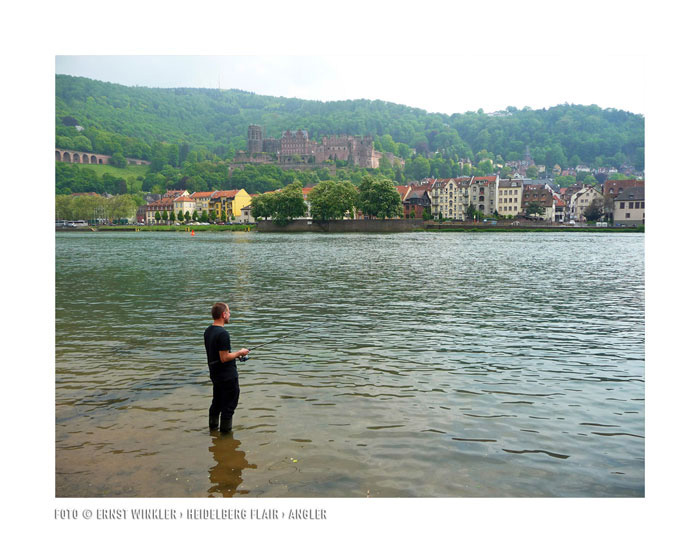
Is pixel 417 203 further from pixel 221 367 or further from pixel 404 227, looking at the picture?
pixel 221 367

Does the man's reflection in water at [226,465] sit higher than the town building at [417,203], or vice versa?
the town building at [417,203]

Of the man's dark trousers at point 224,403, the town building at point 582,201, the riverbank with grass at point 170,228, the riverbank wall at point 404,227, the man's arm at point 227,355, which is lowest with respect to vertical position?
the man's dark trousers at point 224,403

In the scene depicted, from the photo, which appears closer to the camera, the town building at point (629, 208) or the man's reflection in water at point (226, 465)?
the man's reflection in water at point (226, 465)

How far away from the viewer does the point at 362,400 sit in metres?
10.6

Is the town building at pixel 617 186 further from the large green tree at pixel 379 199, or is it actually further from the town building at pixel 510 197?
the large green tree at pixel 379 199

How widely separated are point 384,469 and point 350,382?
4168mm

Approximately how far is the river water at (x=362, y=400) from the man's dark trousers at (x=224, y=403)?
215 mm

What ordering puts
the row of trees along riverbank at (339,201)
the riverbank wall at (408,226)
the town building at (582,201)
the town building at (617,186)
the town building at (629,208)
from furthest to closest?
the town building at (582,201)
the row of trees along riverbank at (339,201)
the town building at (617,186)
the riverbank wall at (408,226)
the town building at (629,208)

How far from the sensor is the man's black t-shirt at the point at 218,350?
8.12m

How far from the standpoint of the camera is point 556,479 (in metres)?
7.41

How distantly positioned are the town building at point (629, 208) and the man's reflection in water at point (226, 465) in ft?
403

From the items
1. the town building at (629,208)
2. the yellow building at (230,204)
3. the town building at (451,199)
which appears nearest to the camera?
the town building at (629,208)

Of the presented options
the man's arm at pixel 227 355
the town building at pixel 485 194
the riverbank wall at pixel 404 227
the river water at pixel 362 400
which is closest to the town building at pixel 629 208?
the riverbank wall at pixel 404 227

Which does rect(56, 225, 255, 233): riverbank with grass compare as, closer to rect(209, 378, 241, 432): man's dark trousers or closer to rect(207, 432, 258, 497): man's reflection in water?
rect(209, 378, 241, 432): man's dark trousers
